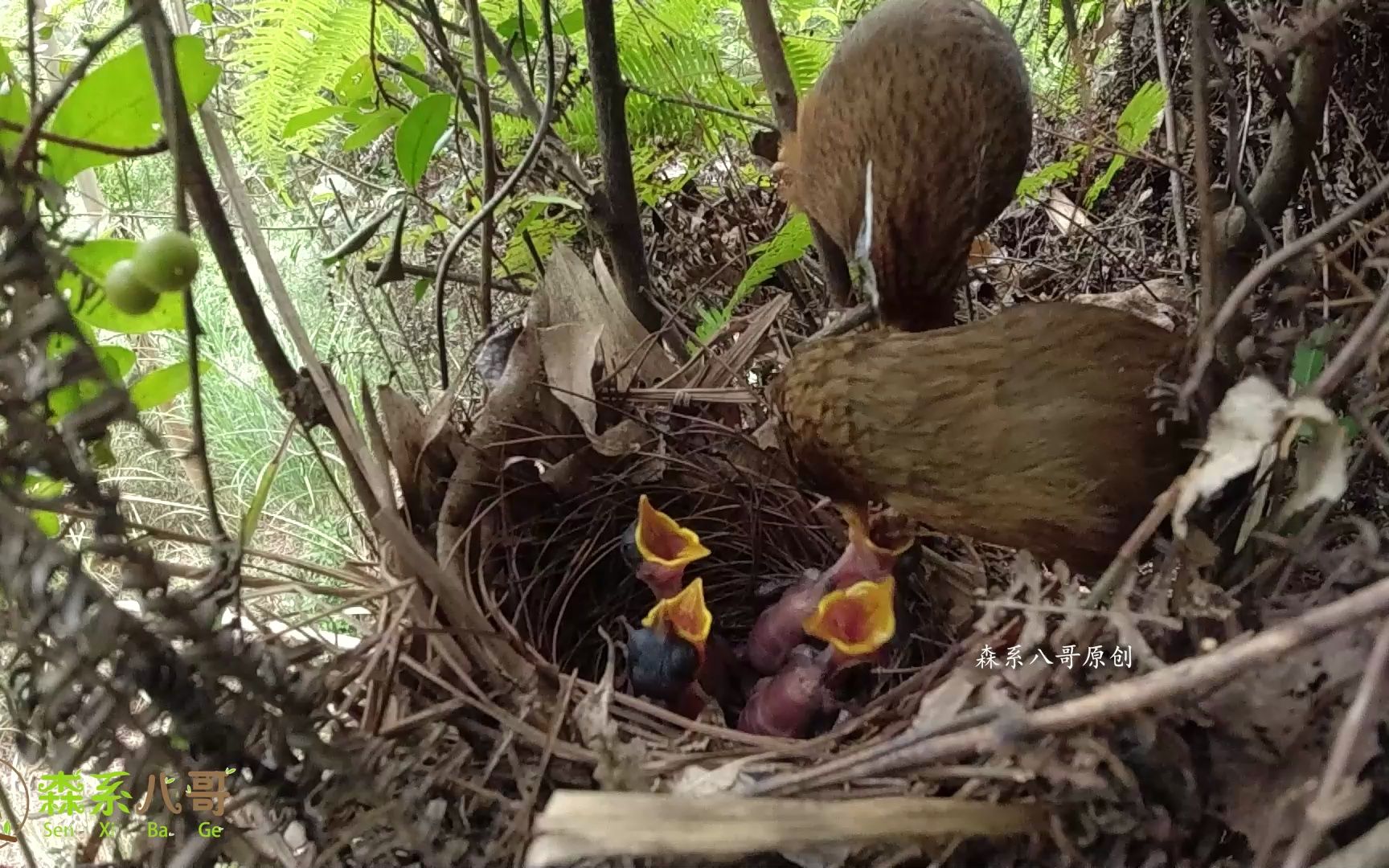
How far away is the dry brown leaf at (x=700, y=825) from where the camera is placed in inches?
11.7

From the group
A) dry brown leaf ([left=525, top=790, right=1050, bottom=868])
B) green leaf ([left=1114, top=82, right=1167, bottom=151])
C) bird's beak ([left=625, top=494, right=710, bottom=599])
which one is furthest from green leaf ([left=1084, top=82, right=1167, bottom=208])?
dry brown leaf ([left=525, top=790, right=1050, bottom=868])

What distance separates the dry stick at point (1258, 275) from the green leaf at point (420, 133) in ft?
2.18

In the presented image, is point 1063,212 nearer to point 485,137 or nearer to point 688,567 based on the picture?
point 688,567

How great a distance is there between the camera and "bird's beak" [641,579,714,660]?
824 mm

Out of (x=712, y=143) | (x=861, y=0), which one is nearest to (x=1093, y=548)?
(x=712, y=143)

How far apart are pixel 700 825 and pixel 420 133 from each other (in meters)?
0.74

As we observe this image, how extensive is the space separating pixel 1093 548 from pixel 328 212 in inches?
54.9

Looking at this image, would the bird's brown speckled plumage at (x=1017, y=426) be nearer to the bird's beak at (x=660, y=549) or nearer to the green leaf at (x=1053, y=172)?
the bird's beak at (x=660, y=549)

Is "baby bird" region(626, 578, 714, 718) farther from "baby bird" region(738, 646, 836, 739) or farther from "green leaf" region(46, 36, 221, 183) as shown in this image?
"green leaf" region(46, 36, 221, 183)

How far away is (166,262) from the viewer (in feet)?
1.23

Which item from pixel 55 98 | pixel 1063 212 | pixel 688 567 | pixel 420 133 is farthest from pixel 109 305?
pixel 1063 212

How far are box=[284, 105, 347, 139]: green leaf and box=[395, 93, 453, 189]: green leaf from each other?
174 millimetres

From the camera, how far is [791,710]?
828 mm

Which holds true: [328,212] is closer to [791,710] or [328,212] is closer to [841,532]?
[841,532]
